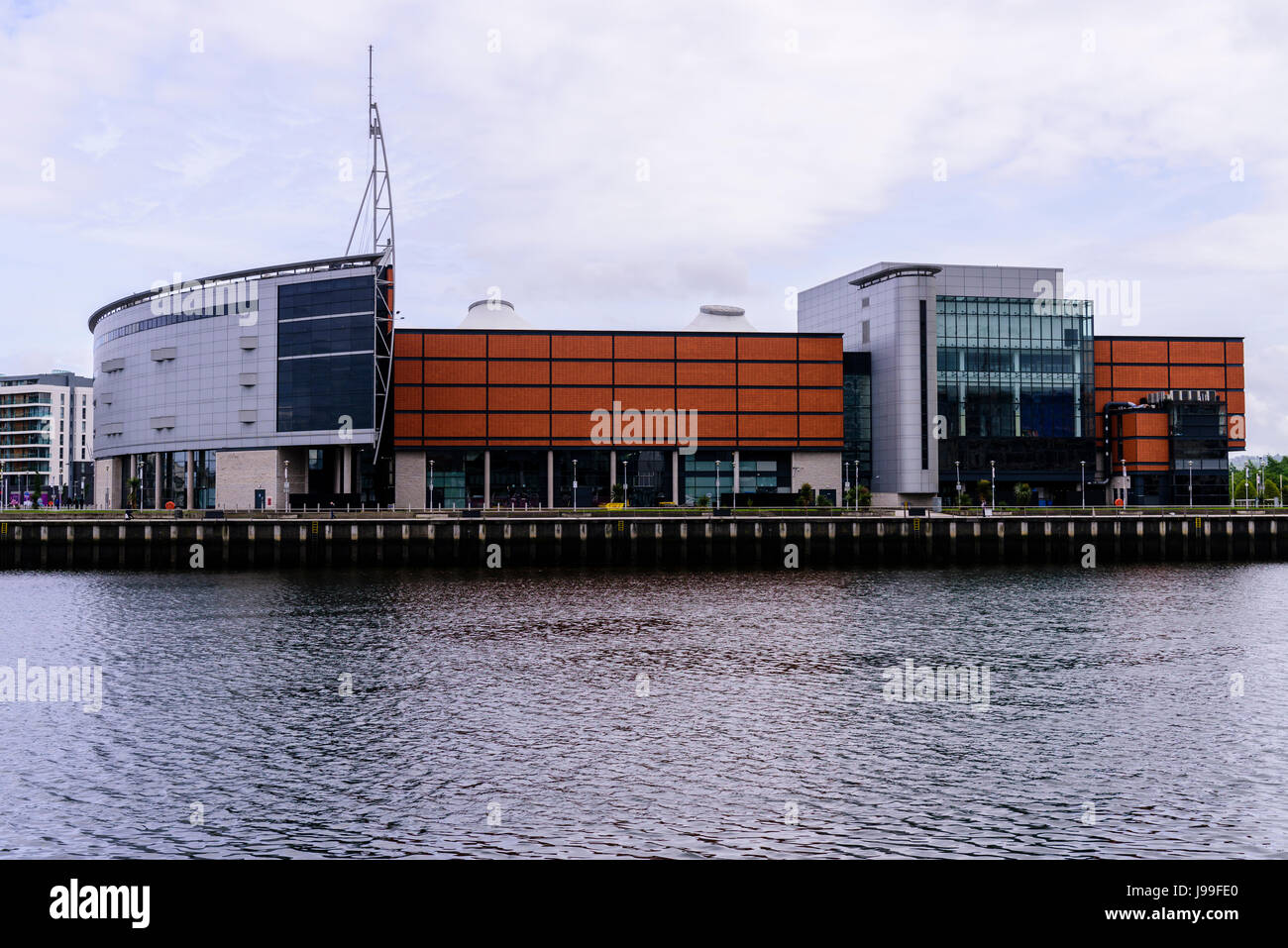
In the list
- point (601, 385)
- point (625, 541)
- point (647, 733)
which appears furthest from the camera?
point (601, 385)

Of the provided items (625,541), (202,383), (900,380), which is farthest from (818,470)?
(202,383)

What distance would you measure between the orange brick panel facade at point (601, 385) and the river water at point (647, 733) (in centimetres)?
8115

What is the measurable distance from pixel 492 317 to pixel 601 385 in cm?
2213

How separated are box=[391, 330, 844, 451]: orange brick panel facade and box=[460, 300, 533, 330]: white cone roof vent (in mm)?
11345

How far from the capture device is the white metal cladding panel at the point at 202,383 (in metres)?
137

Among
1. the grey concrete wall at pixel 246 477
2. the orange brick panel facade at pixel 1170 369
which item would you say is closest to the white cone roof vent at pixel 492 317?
the grey concrete wall at pixel 246 477

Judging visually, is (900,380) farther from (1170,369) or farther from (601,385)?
(1170,369)

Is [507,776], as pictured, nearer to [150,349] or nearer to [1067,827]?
[1067,827]

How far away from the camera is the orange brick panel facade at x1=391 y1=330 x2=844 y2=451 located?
141750mm

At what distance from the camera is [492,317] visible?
15438 centimetres

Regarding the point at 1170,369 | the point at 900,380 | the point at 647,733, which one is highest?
the point at 1170,369

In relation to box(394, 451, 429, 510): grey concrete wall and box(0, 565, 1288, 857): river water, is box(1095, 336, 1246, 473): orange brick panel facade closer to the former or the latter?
box(394, 451, 429, 510): grey concrete wall
